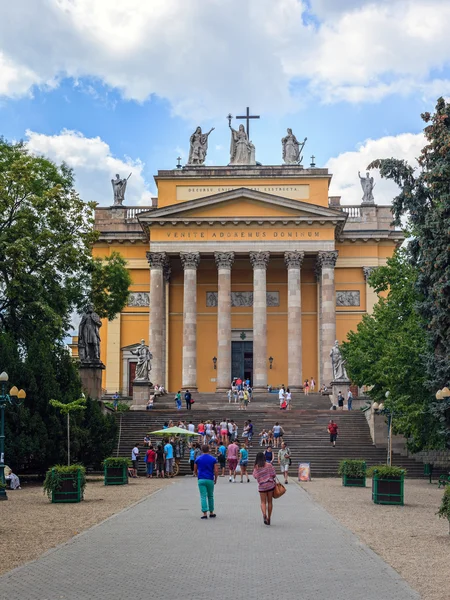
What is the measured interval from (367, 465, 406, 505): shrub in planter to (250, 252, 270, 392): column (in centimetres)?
3112

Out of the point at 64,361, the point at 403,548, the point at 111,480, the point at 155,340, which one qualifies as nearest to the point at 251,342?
the point at 155,340

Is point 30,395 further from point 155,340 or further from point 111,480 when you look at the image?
point 155,340

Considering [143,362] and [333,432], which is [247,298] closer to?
[143,362]

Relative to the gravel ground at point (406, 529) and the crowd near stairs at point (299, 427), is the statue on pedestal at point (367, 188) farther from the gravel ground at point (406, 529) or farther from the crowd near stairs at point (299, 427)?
the gravel ground at point (406, 529)

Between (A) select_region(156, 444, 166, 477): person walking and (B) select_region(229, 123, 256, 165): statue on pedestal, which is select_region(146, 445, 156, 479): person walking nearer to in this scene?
(A) select_region(156, 444, 166, 477): person walking

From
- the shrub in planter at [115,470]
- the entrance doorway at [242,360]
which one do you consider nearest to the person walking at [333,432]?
the shrub in planter at [115,470]

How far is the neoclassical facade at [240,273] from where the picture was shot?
180 ft

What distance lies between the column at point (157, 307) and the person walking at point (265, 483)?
38.2 m

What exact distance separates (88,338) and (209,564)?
29541 mm

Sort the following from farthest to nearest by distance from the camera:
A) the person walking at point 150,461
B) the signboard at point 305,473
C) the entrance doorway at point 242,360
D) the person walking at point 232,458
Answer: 1. the entrance doorway at point 242,360
2. the person walking at point 150,461
3. the person walking at point 232,458
4. the signboard at point 305,473

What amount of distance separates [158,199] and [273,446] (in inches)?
1016

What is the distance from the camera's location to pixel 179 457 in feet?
116

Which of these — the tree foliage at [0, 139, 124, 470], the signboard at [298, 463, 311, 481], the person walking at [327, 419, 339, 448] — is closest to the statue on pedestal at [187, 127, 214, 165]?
the tree foliage at [0, 139, 124, 470]

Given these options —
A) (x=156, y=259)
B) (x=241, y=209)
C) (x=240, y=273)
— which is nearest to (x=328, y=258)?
(x=241, y=209)
